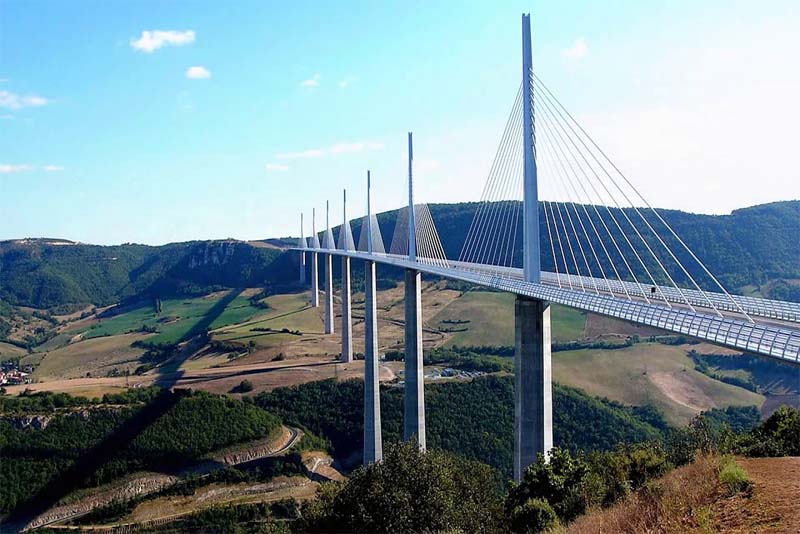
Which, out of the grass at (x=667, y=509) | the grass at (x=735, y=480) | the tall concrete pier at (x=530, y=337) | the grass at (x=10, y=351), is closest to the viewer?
the grass at (x=667, y=509)

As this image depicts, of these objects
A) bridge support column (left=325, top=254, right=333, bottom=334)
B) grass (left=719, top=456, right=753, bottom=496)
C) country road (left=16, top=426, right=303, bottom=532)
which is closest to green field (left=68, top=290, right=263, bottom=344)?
bridge support column (left=325, top=254, right=333, bottom=334)

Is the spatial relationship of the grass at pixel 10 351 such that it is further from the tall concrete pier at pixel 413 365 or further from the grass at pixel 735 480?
the grass at pixel 735 480

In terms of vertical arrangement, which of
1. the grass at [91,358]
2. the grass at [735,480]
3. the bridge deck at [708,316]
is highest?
the bridge deck at [708,316]

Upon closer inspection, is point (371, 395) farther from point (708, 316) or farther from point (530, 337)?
point (708, 316)

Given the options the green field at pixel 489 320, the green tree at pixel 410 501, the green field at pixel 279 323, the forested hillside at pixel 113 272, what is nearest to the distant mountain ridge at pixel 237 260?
the forested hillside at pixel 113 272

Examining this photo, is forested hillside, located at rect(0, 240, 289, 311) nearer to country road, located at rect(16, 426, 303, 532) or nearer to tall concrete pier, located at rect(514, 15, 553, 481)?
country road, located at rect(16, 426, 303, 532)

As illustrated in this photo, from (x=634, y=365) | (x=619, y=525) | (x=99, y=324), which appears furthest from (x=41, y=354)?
(x=619, y=525)
